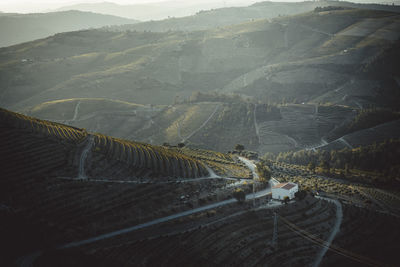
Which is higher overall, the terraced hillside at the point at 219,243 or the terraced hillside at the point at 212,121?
the terraced hillside at the point at 219,243

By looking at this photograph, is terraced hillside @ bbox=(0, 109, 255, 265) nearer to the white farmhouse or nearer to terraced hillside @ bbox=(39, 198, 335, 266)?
terraced hillside @ bbox=(39, 198, 335, 266)

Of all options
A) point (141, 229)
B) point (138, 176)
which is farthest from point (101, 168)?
point (141, 229)

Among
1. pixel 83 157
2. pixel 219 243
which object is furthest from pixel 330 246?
pixel 83 157

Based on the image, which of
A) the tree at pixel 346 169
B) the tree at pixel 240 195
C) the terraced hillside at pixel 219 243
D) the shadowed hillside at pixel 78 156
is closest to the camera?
the terraced hillside at pixel 219 243

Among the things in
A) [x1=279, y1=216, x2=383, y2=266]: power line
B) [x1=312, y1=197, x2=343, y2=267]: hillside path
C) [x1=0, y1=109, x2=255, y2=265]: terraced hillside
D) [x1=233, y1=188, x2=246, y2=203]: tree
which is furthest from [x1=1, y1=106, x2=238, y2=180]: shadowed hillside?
[x1=312, y1=197, x2=343, y2=267]: hillside path

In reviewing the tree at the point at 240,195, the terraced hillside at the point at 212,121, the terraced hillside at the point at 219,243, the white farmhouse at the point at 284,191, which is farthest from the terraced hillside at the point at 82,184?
the terraced hillside at the point at 212,121

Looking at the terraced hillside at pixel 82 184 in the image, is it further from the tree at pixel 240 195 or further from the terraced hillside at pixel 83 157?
the tree at pixel 240 195

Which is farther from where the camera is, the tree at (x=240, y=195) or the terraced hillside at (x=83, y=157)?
the terraced hillside at (x=83, y=157)

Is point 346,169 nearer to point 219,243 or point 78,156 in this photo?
point 219,243

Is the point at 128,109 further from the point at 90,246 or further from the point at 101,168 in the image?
the point at 90,246
